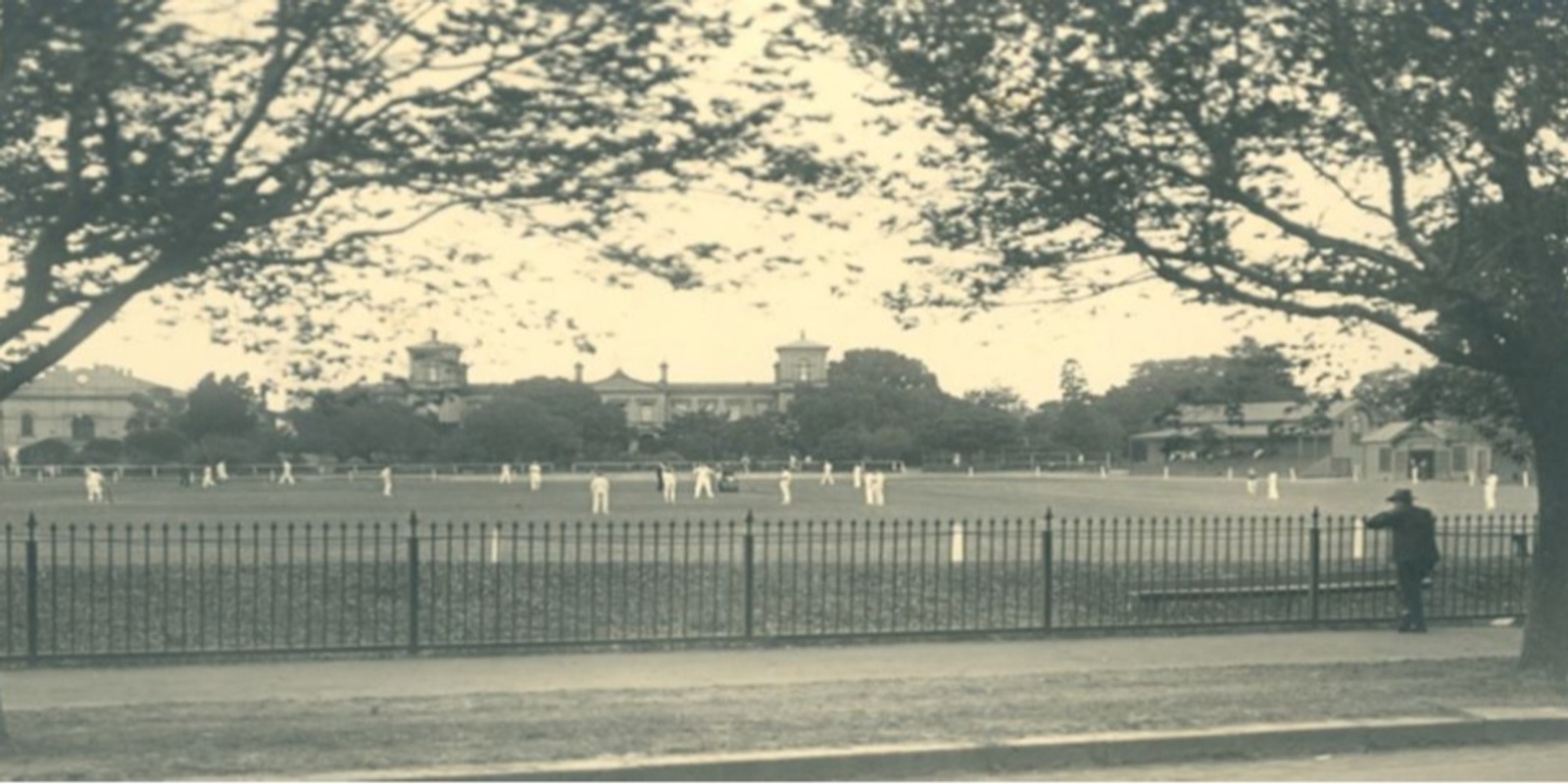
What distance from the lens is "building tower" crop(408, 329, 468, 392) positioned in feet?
31.6

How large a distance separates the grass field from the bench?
508 inches

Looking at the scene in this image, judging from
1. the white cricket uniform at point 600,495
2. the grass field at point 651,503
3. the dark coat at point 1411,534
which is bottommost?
the grass field at point 651,503

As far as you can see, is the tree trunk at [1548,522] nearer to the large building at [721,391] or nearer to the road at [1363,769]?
the road at [1363,769]

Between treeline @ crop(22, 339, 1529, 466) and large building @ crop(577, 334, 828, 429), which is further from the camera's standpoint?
large building @ crop(577, 334, 828, 429)

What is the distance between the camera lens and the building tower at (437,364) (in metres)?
9.63

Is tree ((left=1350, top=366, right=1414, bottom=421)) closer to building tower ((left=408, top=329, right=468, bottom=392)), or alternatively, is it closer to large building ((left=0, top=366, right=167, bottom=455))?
building tower ((left=408, top=329, right=468, bottom=392))

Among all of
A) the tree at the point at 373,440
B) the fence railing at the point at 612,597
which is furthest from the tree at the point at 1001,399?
the fence railing at the point at 612,597

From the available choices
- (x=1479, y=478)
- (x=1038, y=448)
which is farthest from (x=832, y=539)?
(x=1038, y=448)

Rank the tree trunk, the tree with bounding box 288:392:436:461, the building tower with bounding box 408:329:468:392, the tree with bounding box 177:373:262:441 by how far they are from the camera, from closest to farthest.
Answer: the building tower with bounding box 408:329:468:392 < the tree trunk < the tree with bounding box 288:392:436:461 < the tree with bounding box 177:373:262:441

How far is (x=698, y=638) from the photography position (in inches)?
579

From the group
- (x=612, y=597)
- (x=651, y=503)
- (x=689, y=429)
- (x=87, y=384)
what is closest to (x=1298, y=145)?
(x=612, y=597)

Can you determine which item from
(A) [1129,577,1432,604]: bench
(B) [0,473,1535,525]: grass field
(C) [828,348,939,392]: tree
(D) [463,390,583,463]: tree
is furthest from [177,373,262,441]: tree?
(A) [1129,577,1432,604]: bench

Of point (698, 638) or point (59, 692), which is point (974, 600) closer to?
point (698, 638)

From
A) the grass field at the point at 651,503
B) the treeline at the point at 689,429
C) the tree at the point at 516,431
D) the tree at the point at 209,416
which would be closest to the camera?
the grass field at the point at 651,503
